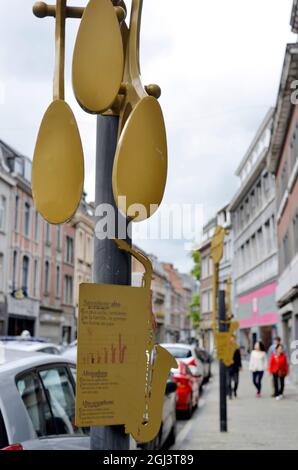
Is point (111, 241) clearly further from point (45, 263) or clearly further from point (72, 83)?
point (45, 263)

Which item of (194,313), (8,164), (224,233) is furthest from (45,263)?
(194,313)

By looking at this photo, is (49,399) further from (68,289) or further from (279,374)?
(68,289)

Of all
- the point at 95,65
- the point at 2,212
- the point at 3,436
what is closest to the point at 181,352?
the point at 3,436

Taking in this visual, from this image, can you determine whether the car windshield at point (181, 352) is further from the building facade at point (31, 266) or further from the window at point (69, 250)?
the window at point (69, 250)

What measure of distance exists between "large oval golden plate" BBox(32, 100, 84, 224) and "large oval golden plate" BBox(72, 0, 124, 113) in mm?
75

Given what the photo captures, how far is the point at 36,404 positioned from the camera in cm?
347

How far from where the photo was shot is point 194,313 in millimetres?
69438

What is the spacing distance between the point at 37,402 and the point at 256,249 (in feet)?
102

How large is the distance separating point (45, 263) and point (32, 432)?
3512 centimetres

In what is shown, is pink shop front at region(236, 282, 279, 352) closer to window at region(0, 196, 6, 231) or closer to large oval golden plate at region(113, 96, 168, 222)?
window at region(0, 196, 6, 231)

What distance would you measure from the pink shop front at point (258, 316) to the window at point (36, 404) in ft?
84.1

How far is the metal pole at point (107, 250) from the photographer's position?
1.89 meters

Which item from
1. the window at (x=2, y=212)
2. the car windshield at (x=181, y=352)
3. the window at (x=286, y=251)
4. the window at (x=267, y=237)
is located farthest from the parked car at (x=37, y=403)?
the window at (x=2, y=212)

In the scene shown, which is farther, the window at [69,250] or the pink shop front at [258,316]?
the window at [69,250]
